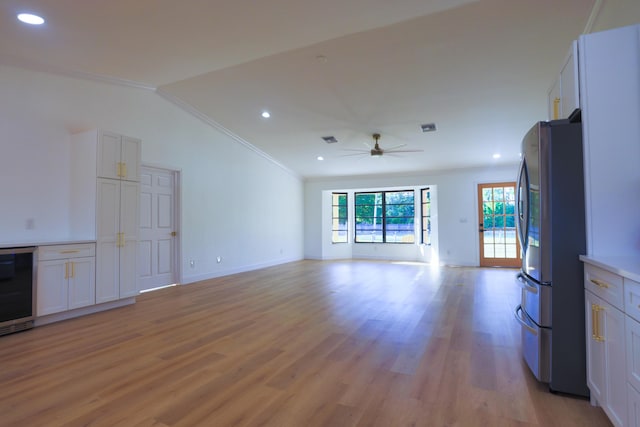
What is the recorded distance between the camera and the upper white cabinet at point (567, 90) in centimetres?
207

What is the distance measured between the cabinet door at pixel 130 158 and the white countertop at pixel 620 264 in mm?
4896

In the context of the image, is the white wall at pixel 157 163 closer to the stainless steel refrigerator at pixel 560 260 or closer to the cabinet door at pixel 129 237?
the cabinet door at pixel 129 237

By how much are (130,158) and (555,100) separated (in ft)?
15.8

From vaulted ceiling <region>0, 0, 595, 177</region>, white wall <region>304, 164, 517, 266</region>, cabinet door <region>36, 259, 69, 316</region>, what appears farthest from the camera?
white wall <region>304, 164, 517, 266</region>

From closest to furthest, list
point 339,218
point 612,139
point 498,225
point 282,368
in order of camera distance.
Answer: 1. point 612,139
2. point 282,368
3. point 498,225
4. point 339,218

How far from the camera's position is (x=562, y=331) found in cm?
205

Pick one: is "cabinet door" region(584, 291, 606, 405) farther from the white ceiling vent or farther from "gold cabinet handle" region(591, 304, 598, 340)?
the white ceiling vent

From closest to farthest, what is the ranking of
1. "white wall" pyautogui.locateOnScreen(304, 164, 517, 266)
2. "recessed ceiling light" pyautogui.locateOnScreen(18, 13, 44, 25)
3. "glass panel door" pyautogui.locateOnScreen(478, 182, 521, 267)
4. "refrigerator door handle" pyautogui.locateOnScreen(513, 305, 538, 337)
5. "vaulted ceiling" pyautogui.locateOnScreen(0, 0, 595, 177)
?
1. "refrigerator door handle" pyautogui.locateOnScreen(513, 305, 538, 337)
2. "recessed ceiling light" pyautogui.locateOnScreen(18, 13, 44, 25)
3. "vaulted ceiling" pyautogui.locateOnScreen(0, 0, 595, 177)
4. "glass panel door" pyautogui.locateOnScreen(478, 182, 521, 267)
5. "white wall" pyautogui.locateOnScreen(304, 164, 517, 266)

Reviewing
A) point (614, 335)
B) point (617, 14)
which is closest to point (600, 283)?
point (614, 335)

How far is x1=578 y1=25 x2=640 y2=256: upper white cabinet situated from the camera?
6.32ft

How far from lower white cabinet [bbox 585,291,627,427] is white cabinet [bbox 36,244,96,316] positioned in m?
4.78

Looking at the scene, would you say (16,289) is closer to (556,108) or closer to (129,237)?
(129,237)

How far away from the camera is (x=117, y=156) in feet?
14.0

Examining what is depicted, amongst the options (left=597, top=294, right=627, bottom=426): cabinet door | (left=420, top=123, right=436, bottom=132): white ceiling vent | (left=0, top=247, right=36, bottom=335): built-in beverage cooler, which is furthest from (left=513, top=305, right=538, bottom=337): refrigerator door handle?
(left=0, top=247, right=36, bottom=335): built-in beverage cooler
